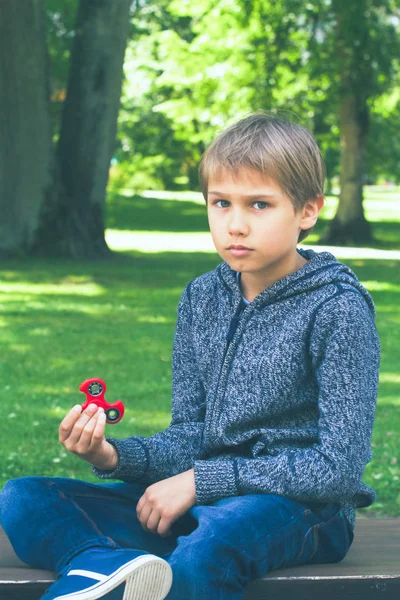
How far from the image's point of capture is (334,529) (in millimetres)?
2805

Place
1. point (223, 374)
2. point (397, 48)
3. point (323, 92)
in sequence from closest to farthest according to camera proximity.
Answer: point (223, 374) < point (397, 48) < point (323, 92)

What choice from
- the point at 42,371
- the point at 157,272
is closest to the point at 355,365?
the point at 42,371

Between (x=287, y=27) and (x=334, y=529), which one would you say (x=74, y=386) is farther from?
(x=287, y=27)

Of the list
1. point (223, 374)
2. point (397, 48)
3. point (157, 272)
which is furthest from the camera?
point (397, 48)

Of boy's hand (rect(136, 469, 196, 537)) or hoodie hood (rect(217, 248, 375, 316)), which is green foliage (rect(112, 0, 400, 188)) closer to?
hoodie hood (rect(217, 248, 375, 316))

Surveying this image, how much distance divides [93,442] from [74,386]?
4.94 metres

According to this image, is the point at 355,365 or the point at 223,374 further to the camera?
the point at 223,374

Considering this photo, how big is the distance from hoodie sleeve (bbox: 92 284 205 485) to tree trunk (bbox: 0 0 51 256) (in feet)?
45.3

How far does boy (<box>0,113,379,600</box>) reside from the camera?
8.71 ft

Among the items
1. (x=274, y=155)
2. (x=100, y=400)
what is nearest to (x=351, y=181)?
(x=274, y=155)

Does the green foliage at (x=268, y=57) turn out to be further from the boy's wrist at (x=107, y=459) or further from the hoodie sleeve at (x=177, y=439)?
the boy's wrist at (x=107, y=459)

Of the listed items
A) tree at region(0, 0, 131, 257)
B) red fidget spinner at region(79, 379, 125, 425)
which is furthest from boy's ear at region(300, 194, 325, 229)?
tree at region(0, 0, 131, 257)

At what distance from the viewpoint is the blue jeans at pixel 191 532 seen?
2.50 m

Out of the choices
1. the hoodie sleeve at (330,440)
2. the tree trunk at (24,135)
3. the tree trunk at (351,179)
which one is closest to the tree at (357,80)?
the tree trunk at (351,179)
